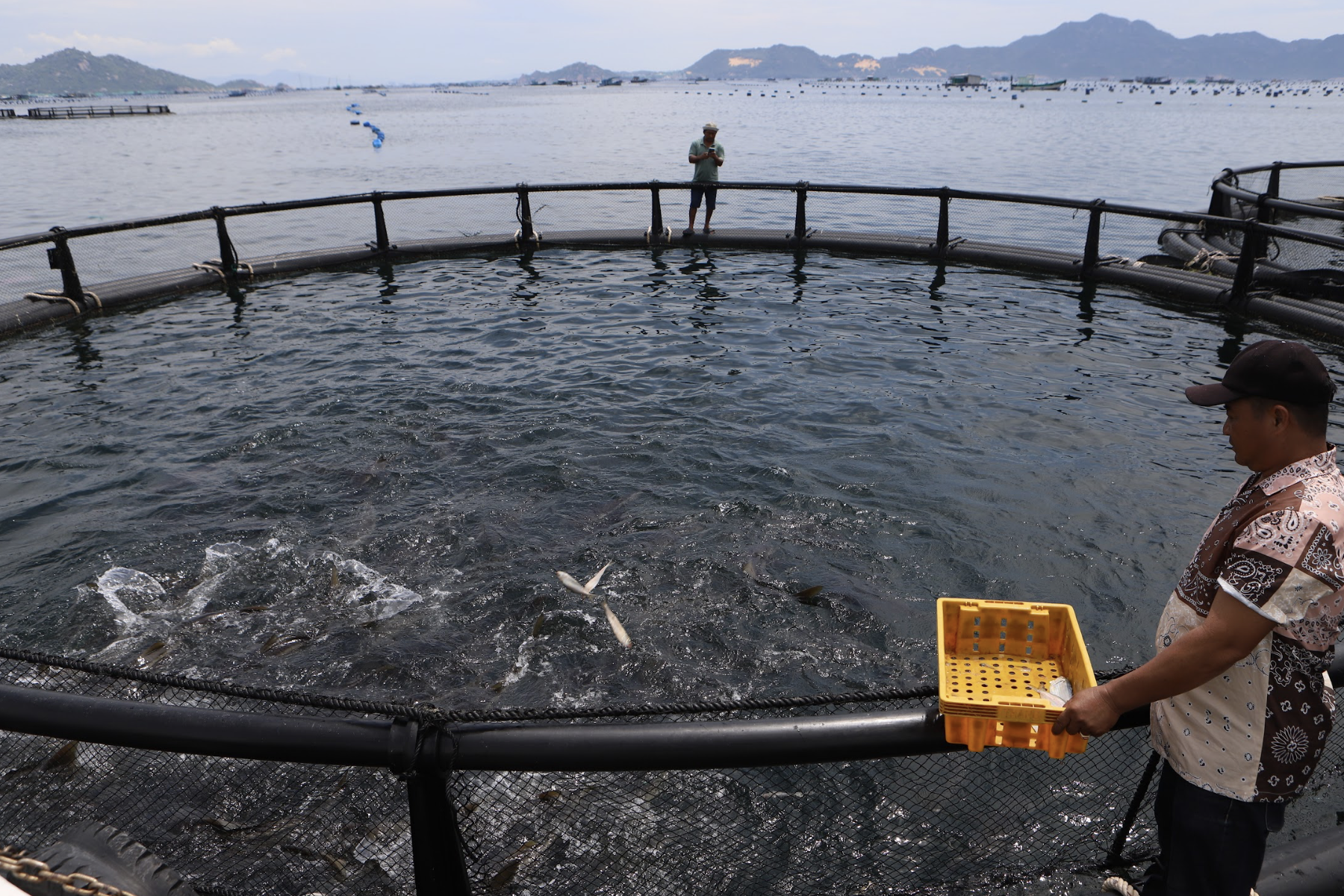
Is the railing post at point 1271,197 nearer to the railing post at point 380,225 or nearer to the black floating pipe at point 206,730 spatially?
the black floating pipe at point 206,730

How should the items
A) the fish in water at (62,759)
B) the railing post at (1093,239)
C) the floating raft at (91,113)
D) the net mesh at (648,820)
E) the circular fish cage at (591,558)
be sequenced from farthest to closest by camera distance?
the floating raft at (91,113), the railing post at (1093,239), the fish in water at (62,759), the net mesh at (648,820), the circular fish cage at (591,558)

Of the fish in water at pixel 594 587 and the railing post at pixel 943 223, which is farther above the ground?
the railing post at pixel 943 223

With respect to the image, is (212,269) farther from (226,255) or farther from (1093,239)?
(1093,239)

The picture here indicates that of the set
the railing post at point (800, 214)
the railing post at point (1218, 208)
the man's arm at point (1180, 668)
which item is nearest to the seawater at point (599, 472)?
the railing post at point (800, 214)

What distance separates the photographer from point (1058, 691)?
260cm

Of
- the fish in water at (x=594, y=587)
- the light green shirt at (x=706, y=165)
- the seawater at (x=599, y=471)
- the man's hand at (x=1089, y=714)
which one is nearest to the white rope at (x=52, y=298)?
the seawater at (x=599, y=471)

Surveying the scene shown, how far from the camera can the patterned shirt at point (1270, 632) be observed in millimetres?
2080

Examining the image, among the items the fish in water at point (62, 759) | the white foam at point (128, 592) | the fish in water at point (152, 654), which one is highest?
the fish in water at point (62, 759)

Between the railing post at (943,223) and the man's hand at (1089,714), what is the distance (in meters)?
14.6

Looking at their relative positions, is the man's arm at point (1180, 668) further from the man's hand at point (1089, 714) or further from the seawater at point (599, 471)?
the seawater at point (599, 471)

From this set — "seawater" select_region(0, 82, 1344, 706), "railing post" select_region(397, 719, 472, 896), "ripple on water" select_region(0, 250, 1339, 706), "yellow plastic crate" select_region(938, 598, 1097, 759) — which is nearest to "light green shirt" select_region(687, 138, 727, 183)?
"seawater" select_region(0, 82, 1344, 706)

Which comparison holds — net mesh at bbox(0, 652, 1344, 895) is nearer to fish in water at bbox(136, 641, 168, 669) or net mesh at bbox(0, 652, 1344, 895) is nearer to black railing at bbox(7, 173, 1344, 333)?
fish in water at bbox(136, 641, 168, 669)

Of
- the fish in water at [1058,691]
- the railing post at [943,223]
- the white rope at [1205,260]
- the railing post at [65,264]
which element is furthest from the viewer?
the railing post at [943,223]

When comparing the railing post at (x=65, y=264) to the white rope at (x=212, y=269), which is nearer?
the railing post at (x=65, y=264)
